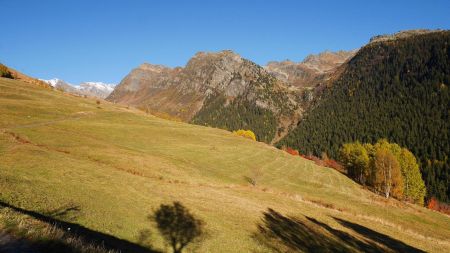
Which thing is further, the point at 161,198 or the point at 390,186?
the point at 390,186

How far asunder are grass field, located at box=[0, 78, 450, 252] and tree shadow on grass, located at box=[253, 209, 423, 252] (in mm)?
243

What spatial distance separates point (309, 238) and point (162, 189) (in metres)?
17.2

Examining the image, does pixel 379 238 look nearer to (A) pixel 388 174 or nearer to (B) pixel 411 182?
(A) pixel 388 174

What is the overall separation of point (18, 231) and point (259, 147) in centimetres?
10454

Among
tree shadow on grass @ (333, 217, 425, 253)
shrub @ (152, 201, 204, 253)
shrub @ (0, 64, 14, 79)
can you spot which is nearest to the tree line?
tree shadow on grass @ (333, 217, 425, 253)

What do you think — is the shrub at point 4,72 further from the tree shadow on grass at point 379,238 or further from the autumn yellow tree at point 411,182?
the autumn yellow tree at point 411,182

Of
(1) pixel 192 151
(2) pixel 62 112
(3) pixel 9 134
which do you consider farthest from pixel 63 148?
(2) pixel 62 112

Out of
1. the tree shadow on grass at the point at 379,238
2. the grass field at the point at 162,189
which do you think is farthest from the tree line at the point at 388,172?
the tree shadow on grass at the point at 379,238

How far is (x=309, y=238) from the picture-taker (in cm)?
3278

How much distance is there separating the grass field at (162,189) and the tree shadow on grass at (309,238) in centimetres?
24

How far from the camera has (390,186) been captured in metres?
118

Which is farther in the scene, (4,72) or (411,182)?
(4,72)

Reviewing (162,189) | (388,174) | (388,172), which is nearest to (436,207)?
(388,174)

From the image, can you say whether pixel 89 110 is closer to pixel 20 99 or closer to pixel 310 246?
pixel 20 99
